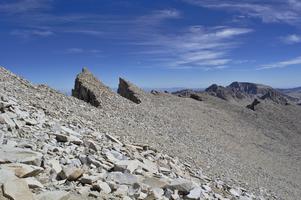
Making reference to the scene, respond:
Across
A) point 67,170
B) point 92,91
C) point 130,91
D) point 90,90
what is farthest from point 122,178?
point 130,91

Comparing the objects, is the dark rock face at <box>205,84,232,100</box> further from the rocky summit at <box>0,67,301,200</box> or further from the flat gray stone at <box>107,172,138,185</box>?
the flat gray stone at <box>107,172,138,185</box>

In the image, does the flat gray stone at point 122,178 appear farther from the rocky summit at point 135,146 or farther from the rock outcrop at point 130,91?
the rock outcrop at point 130,91

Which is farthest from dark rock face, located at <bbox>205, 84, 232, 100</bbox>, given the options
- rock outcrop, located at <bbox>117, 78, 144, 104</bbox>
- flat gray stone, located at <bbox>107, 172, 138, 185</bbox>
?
flat gray stone, located at <bbox>107, 172, 138, 185</bbox>

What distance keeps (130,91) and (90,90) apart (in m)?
12.0

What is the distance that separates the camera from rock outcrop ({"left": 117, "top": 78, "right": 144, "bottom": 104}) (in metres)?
A: 54.2

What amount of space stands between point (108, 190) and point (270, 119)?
6637 centimetres

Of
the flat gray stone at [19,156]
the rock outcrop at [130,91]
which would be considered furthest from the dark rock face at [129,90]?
the flat gray stone at [19,156]

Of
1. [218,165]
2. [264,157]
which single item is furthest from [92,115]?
[264,157]

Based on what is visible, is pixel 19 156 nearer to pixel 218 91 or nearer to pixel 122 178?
pixel 122 178

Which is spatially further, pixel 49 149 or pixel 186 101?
pixel 186 101

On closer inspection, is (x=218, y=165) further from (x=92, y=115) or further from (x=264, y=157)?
(x=264, y=157)

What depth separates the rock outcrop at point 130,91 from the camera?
5423 cm

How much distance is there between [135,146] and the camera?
2162 cm

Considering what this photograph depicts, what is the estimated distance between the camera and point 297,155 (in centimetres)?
5569
